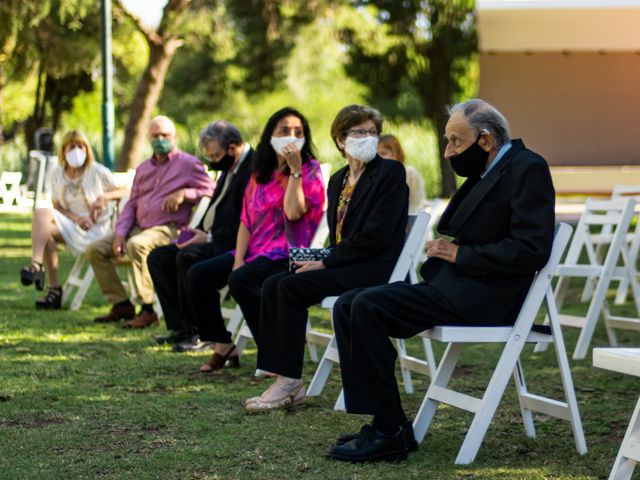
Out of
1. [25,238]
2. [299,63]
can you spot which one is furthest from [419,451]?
[299,63]

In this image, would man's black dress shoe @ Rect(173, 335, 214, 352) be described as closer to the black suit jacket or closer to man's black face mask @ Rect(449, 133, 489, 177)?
the black suit jacket

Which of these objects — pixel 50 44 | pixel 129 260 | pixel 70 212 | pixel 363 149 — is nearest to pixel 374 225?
pixel 363 149

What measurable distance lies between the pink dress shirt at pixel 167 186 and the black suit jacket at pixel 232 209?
4.31 feet

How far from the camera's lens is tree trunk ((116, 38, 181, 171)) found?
2181 centimetres

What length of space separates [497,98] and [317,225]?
1489 centimetres

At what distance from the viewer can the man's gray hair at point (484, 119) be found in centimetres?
503

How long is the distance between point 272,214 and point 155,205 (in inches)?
98.1

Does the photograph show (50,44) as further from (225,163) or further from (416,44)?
(225,163)

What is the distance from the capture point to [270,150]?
6.98 meters

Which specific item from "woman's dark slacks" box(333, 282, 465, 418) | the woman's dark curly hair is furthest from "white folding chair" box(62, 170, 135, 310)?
"woman's dark slacks" box(333, 282, 465, 418)

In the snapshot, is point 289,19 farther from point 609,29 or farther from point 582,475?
point 582,475

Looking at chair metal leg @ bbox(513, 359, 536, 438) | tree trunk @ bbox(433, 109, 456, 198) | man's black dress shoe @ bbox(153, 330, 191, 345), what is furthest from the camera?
tree trunk @ bbox(433, 109, 456, 198)

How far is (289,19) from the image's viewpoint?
30656mm

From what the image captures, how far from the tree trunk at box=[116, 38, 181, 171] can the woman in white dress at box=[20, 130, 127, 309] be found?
11617 millimetres
